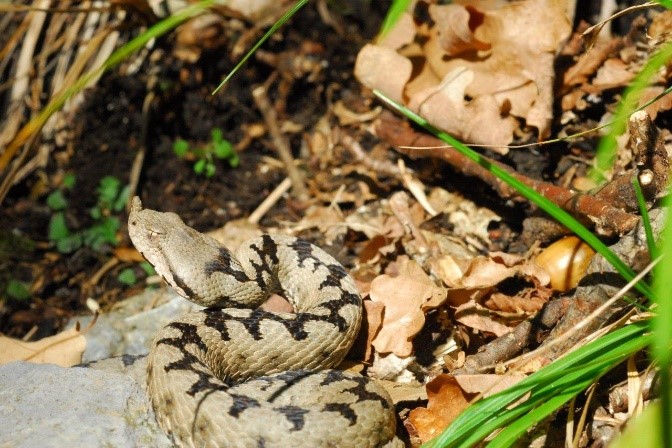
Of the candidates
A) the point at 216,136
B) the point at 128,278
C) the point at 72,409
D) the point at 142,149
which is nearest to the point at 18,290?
the point at 128,278

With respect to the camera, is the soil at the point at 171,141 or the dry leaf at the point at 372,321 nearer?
the dry leaf at the point at 372,321

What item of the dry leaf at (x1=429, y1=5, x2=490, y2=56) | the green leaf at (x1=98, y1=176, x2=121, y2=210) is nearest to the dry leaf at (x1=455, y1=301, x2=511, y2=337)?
the dry leaf at (x1=429, y1=5, x2=490, y2=56)

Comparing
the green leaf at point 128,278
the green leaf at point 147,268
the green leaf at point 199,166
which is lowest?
the green leaf at point 128,278

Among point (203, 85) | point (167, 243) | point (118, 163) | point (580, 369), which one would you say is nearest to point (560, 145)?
point (580, 369)

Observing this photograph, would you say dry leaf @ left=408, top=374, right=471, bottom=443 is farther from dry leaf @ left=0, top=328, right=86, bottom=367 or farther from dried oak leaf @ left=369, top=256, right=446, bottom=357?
dry leaf @ left=0, top=328, right=86, bottom=367

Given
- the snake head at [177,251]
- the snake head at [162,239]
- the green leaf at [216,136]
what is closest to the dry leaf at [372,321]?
the snake head at [177,251]

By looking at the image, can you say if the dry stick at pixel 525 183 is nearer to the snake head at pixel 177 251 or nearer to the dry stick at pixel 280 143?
the dry stick at pixel 280 143

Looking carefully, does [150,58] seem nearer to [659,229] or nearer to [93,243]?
[93,243]
